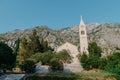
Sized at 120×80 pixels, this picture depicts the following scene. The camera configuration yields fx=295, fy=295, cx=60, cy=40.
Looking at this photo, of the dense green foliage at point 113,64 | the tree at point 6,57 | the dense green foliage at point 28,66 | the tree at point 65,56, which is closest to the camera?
the tree at point 6,57

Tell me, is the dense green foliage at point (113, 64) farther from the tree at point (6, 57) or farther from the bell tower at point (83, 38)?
the bell tower at point (83, 38)

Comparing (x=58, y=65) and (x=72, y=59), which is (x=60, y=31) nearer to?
(x=72, y=59)

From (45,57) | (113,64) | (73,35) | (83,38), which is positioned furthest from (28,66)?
(73,35)

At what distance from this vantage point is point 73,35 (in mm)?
155125

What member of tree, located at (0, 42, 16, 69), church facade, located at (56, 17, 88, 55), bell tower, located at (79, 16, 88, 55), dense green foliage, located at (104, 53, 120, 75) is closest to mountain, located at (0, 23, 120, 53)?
bell tower, located at (79, 16, 88, 55)

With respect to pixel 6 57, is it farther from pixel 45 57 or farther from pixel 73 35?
pixel 73 35

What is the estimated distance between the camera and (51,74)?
39.8 metres

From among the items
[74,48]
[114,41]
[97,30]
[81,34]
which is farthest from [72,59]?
[97,30]

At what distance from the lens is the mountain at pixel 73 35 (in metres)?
137

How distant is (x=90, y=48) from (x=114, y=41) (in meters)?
84.4

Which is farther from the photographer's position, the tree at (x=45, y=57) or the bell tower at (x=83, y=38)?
the bell tower at (x=83, y=38)

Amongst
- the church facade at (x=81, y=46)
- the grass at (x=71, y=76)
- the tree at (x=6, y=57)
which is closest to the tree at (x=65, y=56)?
the church facade at (x=81, y=46)

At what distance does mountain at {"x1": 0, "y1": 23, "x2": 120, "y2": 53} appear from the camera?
450 ft

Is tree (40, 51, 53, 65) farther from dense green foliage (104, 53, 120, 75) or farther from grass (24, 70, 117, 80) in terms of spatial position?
grass (24, 70, 117, 80)
